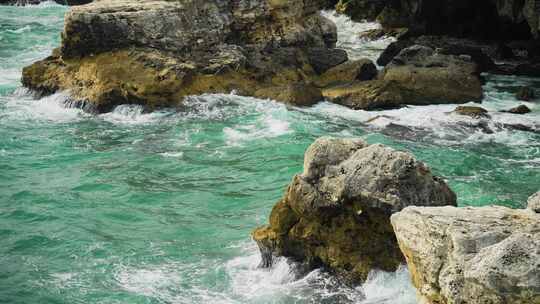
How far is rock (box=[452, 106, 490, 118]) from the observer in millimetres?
21656

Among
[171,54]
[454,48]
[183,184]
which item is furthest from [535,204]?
[454,48]

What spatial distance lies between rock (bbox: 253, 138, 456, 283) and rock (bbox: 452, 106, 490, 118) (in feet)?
36.4

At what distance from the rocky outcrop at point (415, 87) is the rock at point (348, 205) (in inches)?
460

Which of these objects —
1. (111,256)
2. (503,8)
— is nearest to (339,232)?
(111,256)

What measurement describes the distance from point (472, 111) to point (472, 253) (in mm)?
14956

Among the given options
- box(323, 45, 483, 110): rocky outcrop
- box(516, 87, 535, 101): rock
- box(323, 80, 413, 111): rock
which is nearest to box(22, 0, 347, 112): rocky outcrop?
box(323, 80, 413, 111): rock

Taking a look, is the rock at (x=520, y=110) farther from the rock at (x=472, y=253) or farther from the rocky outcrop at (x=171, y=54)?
the rock at (x=472, y=253)

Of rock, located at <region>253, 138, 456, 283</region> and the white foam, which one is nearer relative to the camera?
rock, located at <region>253, 138, 456, 283</region>

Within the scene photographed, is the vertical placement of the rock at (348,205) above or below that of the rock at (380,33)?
above

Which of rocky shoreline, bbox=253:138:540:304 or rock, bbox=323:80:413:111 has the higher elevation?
rocky shoreline, bbox=253:138:540:304

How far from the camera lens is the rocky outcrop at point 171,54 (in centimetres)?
2327

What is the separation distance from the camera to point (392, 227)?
34.0 feet

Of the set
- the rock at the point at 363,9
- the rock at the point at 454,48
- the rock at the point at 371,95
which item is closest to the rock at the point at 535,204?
the rock at the point at 371,95

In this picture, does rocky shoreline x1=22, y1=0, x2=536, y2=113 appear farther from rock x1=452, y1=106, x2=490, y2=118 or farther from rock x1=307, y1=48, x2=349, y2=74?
rock x1=452, y1=106, x2=490, y2=118
